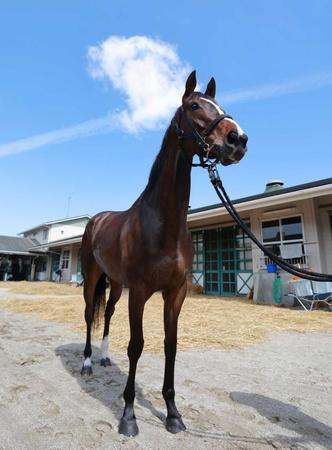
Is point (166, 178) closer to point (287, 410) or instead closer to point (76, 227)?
point (287, 410)

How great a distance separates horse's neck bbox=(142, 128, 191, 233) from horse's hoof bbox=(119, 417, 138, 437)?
4.04 feet

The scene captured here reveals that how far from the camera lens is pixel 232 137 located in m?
1.53

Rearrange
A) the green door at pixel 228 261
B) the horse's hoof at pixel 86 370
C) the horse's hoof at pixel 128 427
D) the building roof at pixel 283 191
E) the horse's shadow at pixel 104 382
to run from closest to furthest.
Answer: the horse's hoof at pixel 128 427, the horse's shadow at pixel 104 382, the horse's hoof at pixel 86 370, the building roof at pixel 283 191, the green door at pixel 228 261

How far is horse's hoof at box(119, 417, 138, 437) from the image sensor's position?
1.64 m

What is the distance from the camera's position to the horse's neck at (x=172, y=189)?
192cm

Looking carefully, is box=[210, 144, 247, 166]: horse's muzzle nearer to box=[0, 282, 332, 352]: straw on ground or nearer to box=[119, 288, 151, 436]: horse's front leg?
box=[119, 288, 151, 436]: horse's front leg

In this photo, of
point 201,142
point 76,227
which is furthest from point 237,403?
point 76,227

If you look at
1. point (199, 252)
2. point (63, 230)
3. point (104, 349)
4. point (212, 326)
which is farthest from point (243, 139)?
point (63, 230)

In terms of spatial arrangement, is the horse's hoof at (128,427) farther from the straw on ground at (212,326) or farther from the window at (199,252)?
the window at (199,252)

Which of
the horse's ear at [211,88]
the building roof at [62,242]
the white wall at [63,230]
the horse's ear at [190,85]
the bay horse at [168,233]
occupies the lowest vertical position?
the bay horse at [168,233]

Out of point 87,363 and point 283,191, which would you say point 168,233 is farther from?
point 283,191

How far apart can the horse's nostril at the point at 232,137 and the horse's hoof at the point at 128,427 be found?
1.79 metres

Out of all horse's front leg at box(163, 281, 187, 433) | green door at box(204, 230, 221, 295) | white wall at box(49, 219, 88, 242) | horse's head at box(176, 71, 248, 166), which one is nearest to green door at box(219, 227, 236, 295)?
green door at box(204, 230, 221, 295)

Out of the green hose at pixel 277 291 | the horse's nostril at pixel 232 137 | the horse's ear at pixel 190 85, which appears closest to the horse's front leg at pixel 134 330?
the horse's nostril at pixel 232 137
